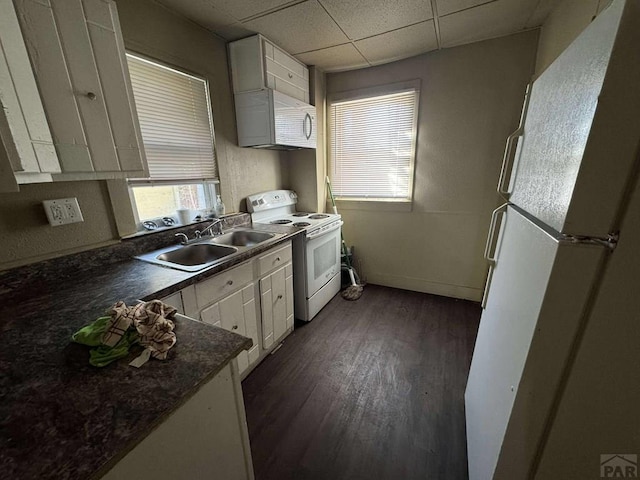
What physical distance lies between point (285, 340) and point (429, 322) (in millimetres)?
1355

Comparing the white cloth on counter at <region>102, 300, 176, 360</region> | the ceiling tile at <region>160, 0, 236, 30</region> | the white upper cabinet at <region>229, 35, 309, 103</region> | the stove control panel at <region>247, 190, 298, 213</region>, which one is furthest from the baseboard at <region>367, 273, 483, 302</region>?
the ceiling tile at <region>160, 0, 236, 30</region>

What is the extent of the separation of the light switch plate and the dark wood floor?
1.39 meters

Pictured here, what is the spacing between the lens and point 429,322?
2.43 meters

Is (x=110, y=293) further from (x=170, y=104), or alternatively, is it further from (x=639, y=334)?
(x=639, y=334)

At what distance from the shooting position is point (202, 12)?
1737 mm

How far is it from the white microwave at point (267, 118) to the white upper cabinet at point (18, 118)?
1.41 meters

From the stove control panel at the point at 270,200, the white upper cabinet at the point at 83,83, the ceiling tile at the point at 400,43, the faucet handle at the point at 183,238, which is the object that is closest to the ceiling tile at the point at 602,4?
the ceiling tile at the point at 400,43

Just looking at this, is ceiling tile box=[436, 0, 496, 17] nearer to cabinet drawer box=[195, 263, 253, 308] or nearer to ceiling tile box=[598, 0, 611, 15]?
ceiling tile box=[598, 0, 611, 15]

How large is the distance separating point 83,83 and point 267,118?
4.14 ft

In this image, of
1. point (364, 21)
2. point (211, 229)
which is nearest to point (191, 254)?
point (211, 229)

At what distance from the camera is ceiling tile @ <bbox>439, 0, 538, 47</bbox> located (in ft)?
5.82

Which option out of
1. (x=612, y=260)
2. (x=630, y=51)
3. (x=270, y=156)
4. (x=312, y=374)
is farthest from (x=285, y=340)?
(x=630, y=51)

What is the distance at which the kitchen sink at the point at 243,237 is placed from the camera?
81.3 inches

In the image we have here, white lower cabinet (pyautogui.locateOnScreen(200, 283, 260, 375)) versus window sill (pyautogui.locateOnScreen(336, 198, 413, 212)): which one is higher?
window sill (pyautogui.locateOnScreen(336, 198, 413, 212))
